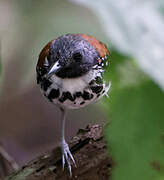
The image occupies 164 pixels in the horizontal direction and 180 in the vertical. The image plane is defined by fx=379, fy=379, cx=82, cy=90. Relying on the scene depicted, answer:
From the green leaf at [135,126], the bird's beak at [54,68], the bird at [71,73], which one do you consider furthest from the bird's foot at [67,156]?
the green leaf at [135,126]

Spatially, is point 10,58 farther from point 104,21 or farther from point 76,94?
point 104,21

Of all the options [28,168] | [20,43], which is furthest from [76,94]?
[20,43]

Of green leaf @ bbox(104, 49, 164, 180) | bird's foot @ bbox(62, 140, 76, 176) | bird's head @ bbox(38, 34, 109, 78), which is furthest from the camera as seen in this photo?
bird's head @ bbox(38, 34, 109, 78)

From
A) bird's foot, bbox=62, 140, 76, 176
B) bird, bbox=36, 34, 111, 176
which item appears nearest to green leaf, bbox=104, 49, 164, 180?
bird's foot, bbox=62, 140, 76, 176

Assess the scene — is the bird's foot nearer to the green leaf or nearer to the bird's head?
the bird's head

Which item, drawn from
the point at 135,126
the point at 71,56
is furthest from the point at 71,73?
the point at 135,126

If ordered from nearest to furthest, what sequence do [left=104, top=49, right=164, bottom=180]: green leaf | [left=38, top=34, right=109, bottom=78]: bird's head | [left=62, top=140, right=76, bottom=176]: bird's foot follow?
[left=104, top=49, right=164, bottom=180]: green leaf → [left=62, top=140, right=76, bottom=176]: bird's foot → [left=38, top=34, right=109, bottom=78]: bird's head

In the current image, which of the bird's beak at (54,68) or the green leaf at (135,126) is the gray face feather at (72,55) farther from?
the green leaf at (135,126)

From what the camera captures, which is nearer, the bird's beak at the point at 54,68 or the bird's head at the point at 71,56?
the bird's beak at the point at 54,68

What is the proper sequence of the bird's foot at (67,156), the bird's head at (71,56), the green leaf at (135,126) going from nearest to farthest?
the green leaf at (135,126) → the bird's foot at (67,156) → the bird's head at (71,56)
